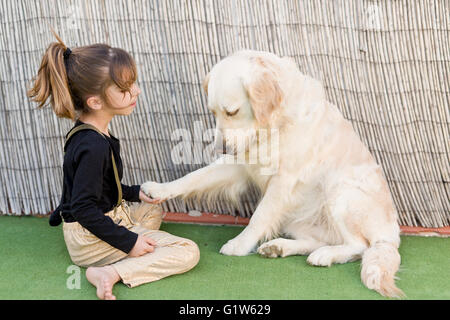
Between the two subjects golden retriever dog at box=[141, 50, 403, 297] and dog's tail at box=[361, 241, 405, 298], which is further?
golden retriever dog at box=[141, 50, 403, 297]

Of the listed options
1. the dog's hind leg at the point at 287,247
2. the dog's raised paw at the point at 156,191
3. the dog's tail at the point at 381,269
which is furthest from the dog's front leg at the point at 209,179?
the dog's tail at the point at 381,269

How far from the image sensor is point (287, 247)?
2.80 metres

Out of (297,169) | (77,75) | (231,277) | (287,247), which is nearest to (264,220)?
(287,247)

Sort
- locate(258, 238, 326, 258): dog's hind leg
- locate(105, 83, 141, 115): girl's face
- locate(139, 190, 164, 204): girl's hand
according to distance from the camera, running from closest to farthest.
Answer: locate(105, 83, 141, 115): girl's face, locate(258, 238, 326, 258): dog's hind leg, locate(139, 190, 164, 204): girl's hand

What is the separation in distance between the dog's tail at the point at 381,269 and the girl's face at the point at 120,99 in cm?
135

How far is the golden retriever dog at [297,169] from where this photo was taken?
2.57m

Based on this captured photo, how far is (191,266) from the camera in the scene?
2.59 m

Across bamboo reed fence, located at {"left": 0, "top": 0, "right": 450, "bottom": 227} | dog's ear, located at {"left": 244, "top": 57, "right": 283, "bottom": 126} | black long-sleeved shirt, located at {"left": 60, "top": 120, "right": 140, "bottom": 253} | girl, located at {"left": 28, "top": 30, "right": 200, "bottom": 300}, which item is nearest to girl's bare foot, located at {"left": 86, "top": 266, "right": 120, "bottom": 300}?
girl, located at {"left": 28, "top": 30, "right": 200, "bottom": 300}

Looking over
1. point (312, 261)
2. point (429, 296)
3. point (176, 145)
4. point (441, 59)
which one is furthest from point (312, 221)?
point (441, 59)

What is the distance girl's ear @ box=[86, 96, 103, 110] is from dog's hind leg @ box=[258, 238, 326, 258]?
1082mm

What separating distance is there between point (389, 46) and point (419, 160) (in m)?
0.70

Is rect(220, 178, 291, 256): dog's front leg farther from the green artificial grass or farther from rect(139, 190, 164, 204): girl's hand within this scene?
rect(139, 190, 164, 204): girl's hand

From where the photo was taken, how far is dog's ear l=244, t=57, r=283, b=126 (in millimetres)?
2510
